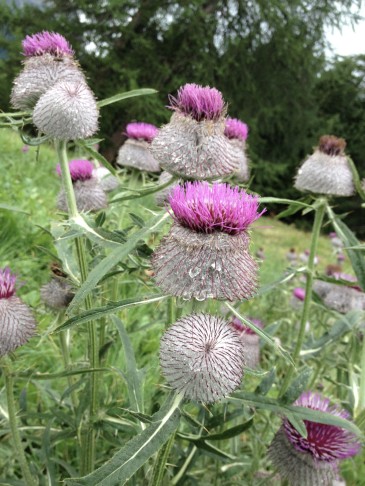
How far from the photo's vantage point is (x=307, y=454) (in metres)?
2.38

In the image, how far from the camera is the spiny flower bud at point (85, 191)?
333cm

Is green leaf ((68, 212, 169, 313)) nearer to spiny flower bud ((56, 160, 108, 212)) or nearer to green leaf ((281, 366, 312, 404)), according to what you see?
green leaf ((281, 366, 312, 404))

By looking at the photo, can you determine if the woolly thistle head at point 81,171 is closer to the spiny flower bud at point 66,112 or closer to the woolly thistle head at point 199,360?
the spiny flower bud at point 66,112

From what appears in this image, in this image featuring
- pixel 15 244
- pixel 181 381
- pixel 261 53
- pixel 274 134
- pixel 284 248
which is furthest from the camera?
pixel 274 134

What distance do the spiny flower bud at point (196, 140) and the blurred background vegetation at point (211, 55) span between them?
647 inches

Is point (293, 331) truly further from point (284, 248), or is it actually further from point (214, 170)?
point (284, 248)

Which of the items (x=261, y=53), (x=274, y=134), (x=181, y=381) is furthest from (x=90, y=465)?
(x=274, y=134)

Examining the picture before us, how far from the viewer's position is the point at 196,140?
2.48 meters

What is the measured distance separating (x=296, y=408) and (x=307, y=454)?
24.5 inches

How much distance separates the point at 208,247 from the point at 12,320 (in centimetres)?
95

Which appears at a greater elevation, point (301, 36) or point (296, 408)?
point (301, 36)

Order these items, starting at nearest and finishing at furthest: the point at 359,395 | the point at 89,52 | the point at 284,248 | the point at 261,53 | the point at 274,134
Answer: the point at 359,395 < the point at 284,248 < the point at 89,52 < the point at 261,53 < the point at 274,134

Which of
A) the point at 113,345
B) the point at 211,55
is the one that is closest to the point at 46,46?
the point at 113,345

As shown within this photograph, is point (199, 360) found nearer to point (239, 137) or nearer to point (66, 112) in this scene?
point (66, 112)
